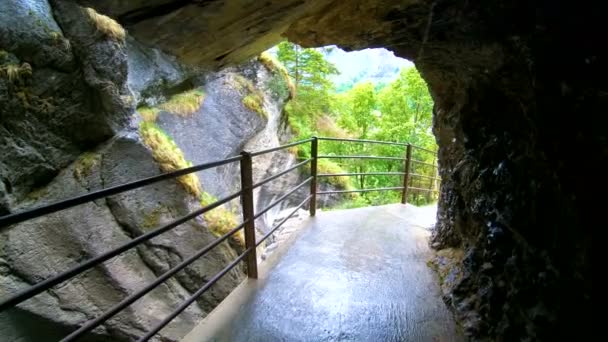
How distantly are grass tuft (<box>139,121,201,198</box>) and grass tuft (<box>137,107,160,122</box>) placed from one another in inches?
14.3

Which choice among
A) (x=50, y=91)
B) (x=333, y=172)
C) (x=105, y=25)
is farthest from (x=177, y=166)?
(x=333, y=172)

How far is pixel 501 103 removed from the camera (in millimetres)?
2201

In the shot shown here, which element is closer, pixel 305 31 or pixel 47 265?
pixel 305 31

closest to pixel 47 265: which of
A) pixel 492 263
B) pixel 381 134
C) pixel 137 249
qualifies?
pixel 137 249

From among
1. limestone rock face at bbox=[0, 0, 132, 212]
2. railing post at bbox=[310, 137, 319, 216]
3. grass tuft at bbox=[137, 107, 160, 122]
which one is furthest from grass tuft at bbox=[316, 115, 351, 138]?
limestone rock face at bbox=[0, 0, 132, 212]

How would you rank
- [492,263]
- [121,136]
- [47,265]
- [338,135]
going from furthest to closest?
1. [338,135]
2. [121,136]
3. [47,265]
4. [492,263]

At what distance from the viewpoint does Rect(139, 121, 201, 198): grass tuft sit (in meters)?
5.11

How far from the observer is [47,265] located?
12.6ft

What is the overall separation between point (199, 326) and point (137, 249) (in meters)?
3.11

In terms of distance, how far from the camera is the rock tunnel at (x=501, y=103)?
144 centimetres

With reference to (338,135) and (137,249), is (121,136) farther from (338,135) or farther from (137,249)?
(338,135)

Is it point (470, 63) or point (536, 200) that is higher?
point (470, 63)

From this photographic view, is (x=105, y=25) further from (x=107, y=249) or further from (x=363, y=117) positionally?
(x=363, y=117)

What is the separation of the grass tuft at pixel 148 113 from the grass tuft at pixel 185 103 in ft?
0.80
